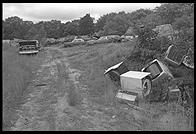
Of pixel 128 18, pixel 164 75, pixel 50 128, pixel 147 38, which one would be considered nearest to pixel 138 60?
pixel 147 38

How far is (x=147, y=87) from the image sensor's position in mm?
8219

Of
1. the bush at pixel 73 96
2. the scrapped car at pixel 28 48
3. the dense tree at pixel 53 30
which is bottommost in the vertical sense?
the dense tree at pixel 53 30

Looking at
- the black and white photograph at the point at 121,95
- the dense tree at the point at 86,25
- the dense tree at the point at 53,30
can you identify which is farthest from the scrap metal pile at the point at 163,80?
the dense tree at the point at 53,30

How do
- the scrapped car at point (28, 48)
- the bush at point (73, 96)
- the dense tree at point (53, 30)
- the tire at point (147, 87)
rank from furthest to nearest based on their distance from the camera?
the dense tree at point (53, 30) < the scrapped car at point (28, 48) < the tire at point (147, 87) < the bush at point (73, 96)

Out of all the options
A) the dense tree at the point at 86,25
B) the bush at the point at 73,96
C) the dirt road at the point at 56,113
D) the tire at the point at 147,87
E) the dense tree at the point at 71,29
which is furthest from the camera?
the dense tree at the point at 71,29

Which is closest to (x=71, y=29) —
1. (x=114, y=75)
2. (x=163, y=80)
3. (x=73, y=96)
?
(x=114, y=75)

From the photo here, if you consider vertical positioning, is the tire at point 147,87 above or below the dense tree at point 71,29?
above

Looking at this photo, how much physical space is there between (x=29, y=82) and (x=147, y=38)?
504cm

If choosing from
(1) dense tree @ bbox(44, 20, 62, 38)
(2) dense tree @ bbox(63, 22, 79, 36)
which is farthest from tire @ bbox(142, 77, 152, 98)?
(1) dense tree @ bbox(44, 20, 62, 38)

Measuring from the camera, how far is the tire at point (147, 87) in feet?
26.5

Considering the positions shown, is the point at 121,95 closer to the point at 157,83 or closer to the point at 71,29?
the point at 157,83

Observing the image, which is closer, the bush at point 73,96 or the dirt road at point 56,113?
the dirt road at point 56,113

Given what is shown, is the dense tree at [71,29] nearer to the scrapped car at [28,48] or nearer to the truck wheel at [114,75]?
the scrapped car at [28,48]

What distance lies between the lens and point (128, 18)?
53.8 m
